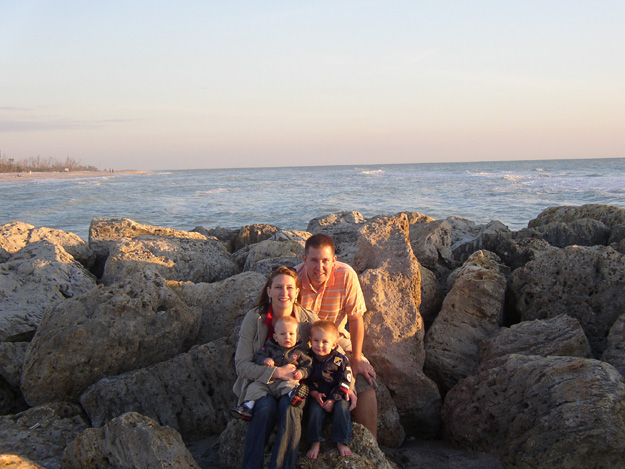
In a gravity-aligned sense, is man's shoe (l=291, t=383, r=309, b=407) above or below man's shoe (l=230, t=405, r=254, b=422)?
above

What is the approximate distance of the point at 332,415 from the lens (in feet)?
10.8

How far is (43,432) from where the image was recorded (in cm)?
365

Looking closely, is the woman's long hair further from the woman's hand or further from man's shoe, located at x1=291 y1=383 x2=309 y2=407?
man's shoe, located at x1=291 y1=383 x2=309 y2=407

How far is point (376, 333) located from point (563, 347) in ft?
A: 5.27

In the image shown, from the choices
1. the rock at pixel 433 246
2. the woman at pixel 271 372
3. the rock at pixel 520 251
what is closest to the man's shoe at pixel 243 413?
the woman at pixel 271 372

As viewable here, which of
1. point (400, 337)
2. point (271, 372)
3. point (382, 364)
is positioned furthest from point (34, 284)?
point (400, 337)

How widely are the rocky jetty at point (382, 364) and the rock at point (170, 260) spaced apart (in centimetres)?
51

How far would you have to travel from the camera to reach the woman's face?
3.59m

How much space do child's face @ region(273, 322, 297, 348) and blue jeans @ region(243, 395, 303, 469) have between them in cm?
39

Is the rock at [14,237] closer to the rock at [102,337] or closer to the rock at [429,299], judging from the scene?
the rock at [102,337]

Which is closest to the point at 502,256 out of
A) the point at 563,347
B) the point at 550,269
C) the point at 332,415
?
the point at 550,269

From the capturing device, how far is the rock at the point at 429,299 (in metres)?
5.50

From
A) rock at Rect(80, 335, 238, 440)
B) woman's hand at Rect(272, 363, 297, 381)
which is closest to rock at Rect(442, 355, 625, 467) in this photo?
woman's hand at Rect(272, 363, 297, 381)

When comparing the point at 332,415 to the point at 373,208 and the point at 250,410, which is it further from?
the point at 373,208
